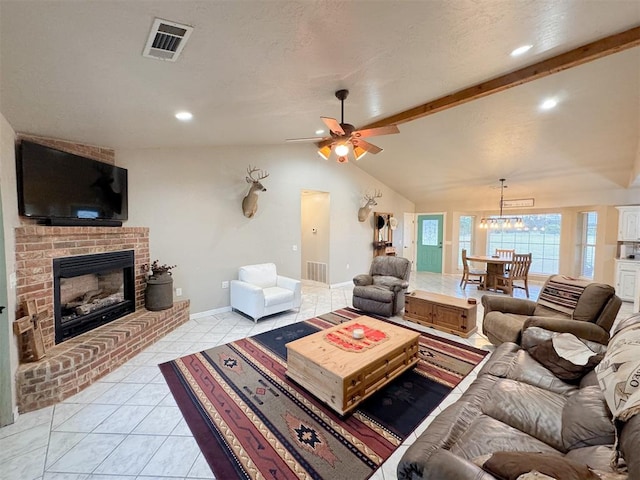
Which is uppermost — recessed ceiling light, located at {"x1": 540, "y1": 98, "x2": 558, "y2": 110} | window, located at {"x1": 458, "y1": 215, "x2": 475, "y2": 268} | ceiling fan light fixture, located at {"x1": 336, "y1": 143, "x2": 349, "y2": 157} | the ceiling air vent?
recessed ceiling light, located at {"x1": 540, "y1": 98, "x2": 558, "y2": 110}

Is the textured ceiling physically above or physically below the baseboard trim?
above

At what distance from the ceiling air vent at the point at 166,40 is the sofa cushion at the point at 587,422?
289cm

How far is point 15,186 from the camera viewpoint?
7.73 ft

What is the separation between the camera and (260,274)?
460 centimetres

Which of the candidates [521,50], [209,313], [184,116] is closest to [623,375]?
[521,50]

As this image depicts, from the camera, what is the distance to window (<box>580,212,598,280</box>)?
250 inches

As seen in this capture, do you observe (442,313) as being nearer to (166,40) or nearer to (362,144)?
(362,144)

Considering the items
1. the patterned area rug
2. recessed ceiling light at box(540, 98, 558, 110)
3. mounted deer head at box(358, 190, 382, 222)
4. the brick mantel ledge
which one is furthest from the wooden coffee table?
mounted deer head at box(358, 190, 382, 222)

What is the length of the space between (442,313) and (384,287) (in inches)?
39.4

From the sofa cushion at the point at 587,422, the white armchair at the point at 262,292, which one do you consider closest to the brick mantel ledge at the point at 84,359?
the white armchair at the point at 262,292

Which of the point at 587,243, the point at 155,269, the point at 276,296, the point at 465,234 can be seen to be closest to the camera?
the point at 155,269

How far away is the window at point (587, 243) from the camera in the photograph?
6355 millimetres

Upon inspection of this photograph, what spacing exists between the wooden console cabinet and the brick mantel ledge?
3.51m

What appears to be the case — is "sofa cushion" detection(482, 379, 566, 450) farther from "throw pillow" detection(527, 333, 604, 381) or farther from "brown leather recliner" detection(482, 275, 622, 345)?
"brown leather recliner" detection(482, 275, 622, 345)
